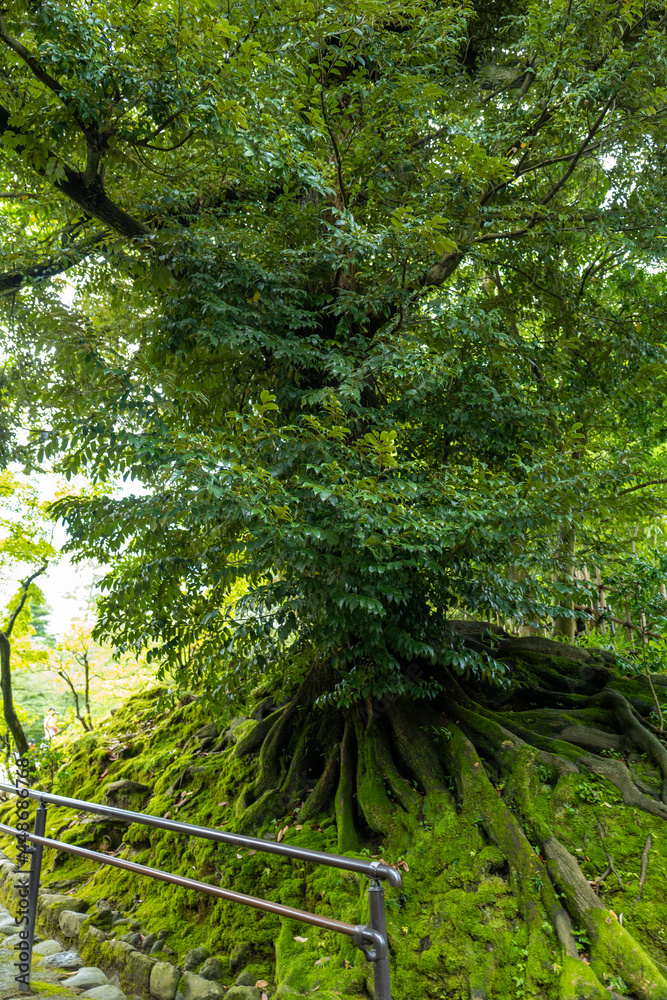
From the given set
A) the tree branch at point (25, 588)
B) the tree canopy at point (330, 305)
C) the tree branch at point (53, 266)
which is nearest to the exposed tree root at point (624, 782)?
the tree canopy at point (330, 305)

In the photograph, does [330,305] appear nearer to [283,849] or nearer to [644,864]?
[283,849]

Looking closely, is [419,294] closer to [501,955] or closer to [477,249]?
[477,249]

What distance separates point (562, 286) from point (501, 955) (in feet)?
20.4

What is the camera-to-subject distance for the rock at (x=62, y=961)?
13.8 ft

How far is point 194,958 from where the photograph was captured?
181 inches

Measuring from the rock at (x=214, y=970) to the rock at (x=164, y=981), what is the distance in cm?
16

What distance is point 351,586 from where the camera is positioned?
14.3 feet

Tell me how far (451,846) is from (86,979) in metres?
2.42

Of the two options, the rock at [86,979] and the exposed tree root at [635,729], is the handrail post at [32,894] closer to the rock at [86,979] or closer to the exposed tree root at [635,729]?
the rock at [86,979]

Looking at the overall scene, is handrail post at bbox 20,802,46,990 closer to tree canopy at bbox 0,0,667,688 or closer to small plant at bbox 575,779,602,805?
tree canopy at bbox 0,0,667,688

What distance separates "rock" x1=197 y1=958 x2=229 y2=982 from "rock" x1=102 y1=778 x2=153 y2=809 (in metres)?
3.14

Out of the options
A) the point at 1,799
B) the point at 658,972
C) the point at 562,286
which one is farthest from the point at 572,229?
the point at 1,799

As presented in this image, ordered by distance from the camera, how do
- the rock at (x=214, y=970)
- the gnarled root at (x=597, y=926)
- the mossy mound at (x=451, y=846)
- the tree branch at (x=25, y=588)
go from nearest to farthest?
the gnarled root at (x=597, y=926), the mossy mound at (x=451, y=846), the rock at (x=214, y=970), the tree branch at (x=25, y=588)

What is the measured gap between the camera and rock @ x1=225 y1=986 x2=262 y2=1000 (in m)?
4.04
